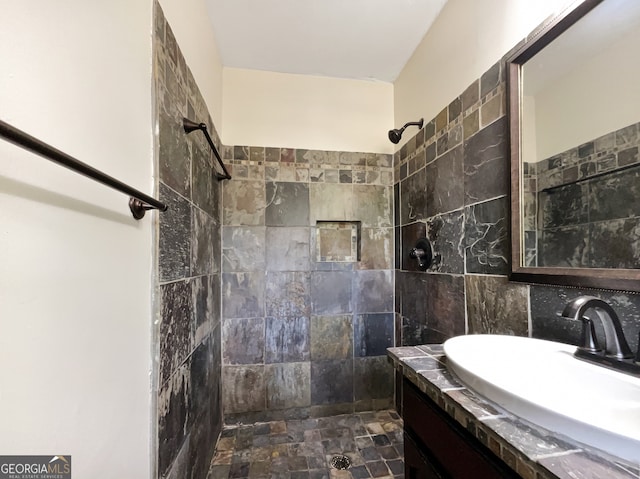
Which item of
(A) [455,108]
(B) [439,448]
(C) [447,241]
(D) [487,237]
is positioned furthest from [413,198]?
(B) [439,448]

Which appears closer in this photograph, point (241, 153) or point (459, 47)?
point (459, 47)

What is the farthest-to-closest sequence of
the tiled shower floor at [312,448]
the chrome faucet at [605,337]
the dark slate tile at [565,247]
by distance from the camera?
the tiled shower floor at [312,448]
the dark slate tile at [565,247]
the chrome faucet at [605,337]

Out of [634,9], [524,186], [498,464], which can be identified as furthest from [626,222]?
[498,464]

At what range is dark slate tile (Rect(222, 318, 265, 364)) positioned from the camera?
183 centimetres

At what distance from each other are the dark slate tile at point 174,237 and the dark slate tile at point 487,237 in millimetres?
1246

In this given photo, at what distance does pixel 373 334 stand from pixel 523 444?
5.18 ft

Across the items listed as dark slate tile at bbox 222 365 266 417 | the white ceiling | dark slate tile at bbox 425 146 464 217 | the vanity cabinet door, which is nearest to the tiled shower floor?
dark slate tile at bbox 222 365 266 417

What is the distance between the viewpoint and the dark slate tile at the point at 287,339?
1.87 metres

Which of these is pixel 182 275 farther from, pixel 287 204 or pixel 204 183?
pixel 287 204

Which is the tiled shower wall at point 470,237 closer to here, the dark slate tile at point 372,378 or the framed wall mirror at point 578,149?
the framed wall mirror at point 578,149

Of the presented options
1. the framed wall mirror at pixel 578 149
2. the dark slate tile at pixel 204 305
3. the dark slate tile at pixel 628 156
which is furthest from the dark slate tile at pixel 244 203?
the dark slate tile at pixel 628 156

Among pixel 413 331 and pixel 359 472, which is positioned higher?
pixel 413 331

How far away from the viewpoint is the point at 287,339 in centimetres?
188

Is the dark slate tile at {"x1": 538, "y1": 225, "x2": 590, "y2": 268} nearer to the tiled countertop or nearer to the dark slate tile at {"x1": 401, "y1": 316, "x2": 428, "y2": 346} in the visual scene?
the tiled countertop
